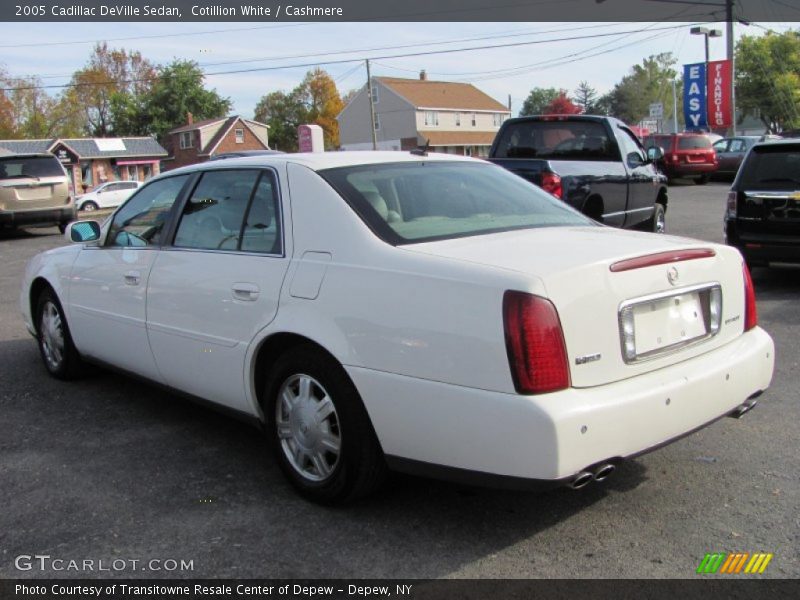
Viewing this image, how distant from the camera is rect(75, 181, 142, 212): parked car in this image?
36.3 metres

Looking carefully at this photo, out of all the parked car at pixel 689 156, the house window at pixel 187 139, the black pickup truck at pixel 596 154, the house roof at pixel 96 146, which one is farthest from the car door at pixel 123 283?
the house window at pixel 187 139

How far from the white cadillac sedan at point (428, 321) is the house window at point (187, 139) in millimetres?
71826

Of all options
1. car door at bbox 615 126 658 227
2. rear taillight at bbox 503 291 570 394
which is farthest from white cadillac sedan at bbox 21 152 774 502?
car door at bbox 615 126 658 227

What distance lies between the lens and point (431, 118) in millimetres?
67812

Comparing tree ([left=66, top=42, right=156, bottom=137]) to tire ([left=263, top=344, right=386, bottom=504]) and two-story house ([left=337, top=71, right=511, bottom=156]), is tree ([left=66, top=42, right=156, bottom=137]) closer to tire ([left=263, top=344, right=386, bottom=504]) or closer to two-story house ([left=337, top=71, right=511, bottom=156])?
two-story house ([left=337, top=71, right=511, bottom=156])

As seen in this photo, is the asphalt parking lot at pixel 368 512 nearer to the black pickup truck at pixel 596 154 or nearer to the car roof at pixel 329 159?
the car roof at pixel 329 159

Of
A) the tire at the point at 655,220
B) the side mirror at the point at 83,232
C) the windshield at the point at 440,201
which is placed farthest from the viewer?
the tire at the point at 655,220

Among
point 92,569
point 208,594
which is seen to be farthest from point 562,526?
point 92,569

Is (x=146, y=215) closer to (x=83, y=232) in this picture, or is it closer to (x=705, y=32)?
(x=83, y=232)

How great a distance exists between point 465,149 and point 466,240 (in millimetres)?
69480

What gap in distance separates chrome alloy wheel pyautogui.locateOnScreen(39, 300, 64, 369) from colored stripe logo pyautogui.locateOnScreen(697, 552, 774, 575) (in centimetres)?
449

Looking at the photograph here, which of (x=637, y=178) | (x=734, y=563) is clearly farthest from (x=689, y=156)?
(x=734, y=563)

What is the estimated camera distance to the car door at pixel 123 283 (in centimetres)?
452

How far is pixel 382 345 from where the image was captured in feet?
9.99
